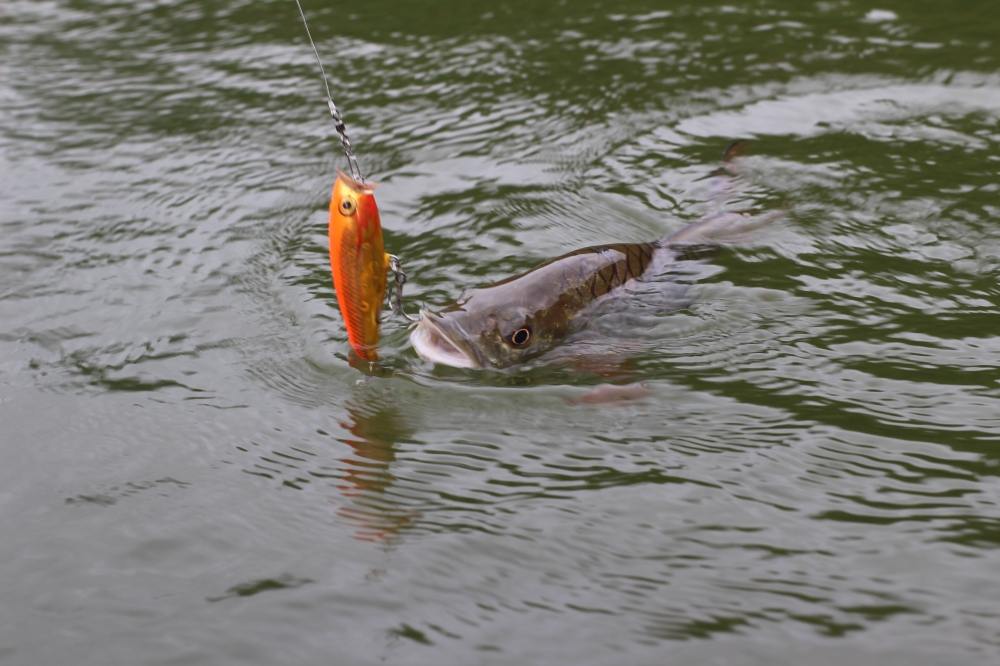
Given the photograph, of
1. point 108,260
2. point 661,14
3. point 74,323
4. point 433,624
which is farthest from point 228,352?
point 661,14

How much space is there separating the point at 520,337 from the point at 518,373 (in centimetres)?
16

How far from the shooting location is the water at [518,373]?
380cm

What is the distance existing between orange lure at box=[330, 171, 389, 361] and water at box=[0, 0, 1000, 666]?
47 centimetres

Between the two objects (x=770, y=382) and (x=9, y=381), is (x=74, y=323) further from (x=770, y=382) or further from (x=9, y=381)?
(x=770, y=382)

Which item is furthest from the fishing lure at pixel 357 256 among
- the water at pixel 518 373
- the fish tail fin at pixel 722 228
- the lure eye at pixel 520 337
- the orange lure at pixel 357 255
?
the fish tail fin at pixel 722 228

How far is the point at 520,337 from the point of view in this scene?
201 inches

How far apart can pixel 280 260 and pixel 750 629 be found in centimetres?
371

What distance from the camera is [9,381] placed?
5.48 metres

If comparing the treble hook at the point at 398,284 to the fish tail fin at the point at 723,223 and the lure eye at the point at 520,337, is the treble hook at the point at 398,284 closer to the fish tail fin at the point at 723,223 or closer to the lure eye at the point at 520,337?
the lure eye at the point at 520,337

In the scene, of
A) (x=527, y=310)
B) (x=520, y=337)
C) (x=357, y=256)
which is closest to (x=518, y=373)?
(x=520, y=337)

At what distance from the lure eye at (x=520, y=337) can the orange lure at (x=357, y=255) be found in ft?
1.97

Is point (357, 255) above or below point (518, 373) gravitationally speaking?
above

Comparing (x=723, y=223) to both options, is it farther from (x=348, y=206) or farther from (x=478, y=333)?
(x=348, y=206)

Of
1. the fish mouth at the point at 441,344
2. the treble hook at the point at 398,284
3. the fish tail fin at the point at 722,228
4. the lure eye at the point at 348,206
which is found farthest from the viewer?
the fish tail fin at the point at 722,228
